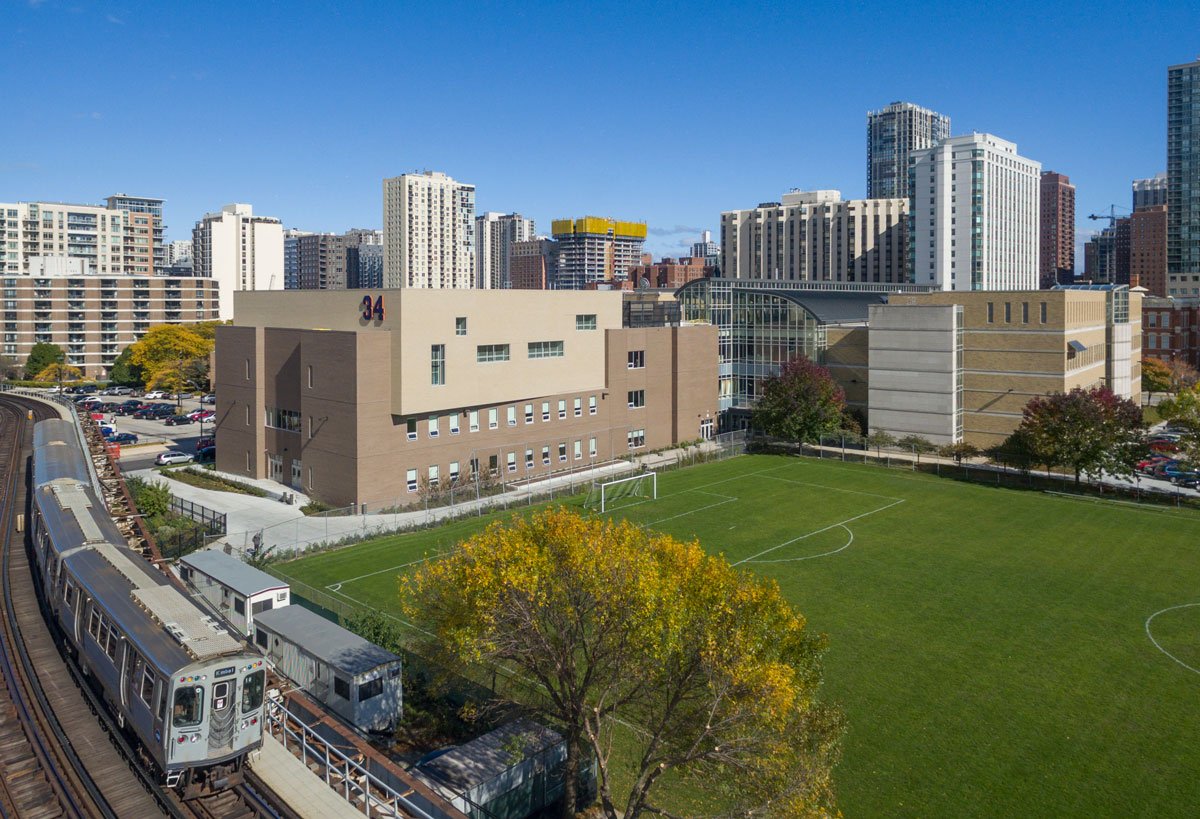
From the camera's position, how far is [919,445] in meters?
56.2

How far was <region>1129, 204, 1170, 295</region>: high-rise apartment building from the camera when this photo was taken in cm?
16538

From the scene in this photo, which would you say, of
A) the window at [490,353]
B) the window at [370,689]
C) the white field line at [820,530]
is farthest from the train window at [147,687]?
the window at [490,353]

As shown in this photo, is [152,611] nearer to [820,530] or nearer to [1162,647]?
[1162,647]

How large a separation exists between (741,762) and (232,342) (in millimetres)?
46368

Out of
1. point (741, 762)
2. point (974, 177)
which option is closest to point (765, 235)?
point (974, 177)

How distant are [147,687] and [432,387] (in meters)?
30.6

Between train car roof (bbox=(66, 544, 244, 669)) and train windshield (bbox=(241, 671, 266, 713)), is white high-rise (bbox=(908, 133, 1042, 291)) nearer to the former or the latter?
train car roof (bbox=(66, 544, 244, 669))

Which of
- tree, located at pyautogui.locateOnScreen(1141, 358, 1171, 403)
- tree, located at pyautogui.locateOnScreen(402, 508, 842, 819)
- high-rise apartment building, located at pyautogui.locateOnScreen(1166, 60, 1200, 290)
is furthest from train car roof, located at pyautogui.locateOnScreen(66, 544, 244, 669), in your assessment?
high-rise apartment building, located at pyautogui.locateOnScreen(1166, 60, 1200, 290)

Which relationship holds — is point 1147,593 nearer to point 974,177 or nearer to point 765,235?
point 974,177

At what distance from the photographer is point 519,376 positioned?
5062 centimetres

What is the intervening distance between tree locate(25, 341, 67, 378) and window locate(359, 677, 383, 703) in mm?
101619

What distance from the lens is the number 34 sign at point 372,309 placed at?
4525 cm

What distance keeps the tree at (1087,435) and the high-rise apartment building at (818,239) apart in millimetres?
115724

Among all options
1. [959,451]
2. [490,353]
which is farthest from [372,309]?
[959,451]
